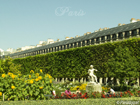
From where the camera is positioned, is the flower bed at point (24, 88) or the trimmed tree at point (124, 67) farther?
the trimmed tree at point (124, 67)

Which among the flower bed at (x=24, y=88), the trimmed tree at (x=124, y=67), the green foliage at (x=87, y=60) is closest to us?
the flower bed at (x=24, y=88)

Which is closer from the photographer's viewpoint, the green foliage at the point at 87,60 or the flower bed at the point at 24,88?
the flower bed at the point at 24,88

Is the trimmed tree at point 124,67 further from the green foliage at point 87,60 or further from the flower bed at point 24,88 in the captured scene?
the flower bed at point 24,88

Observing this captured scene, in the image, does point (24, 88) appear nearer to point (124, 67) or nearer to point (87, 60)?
point (124, 67)

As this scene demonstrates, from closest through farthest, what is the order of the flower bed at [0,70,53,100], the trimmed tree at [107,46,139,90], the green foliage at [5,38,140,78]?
the flower bed at [0,70,53,100] → the trimmed tree at [107,46,139,90] → the green foliage at [5,38,140,78]

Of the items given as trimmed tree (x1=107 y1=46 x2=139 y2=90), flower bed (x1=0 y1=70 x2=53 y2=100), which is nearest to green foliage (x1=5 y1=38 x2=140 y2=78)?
trimmed tree (x1=107 y1=46 x2=139 y2=90)

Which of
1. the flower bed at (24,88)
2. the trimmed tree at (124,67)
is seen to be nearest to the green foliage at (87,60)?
the trimmed tree at (124,67)

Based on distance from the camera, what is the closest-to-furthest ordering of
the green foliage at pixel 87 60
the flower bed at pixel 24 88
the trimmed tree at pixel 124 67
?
the flower bed at pixel 24 88 → the trimmed tree at pixel 124 67 → the green foliage at pixel 87 60

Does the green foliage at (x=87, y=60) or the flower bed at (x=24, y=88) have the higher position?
the green foliage at (x=87, y=60)

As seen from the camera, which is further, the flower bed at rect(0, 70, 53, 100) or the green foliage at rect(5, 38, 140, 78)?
the green foliage at rect(5, 38, 140, 78)

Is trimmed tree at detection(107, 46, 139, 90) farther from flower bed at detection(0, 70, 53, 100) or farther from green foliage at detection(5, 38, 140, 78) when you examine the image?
flower bed at detection(0, 70, 53, 100)

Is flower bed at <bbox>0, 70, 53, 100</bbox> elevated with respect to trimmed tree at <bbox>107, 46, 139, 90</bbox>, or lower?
lower


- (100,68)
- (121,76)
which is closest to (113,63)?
(121,76)

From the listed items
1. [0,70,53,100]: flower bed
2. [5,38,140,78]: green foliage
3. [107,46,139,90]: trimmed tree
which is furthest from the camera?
[5,38,140,78]: green foliage
